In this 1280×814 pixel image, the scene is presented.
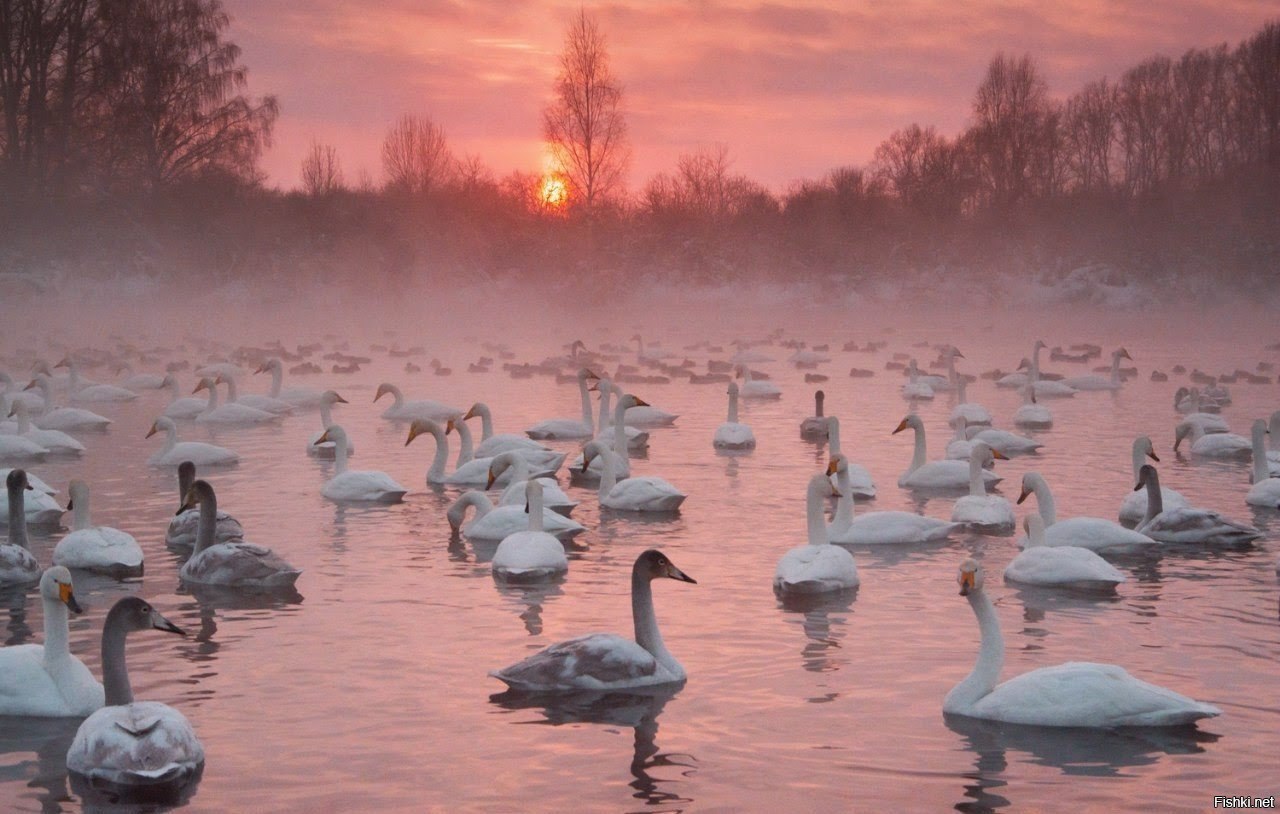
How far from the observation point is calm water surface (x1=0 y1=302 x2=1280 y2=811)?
23.6ft

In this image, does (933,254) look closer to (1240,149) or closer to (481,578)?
(1240,149)

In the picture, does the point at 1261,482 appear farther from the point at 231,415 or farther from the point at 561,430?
the point at 231,415

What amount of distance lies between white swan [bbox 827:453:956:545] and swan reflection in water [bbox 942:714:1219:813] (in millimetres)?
4833

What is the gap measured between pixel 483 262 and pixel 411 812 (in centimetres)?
5755

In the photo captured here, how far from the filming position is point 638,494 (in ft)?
48.9

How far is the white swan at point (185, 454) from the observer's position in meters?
18.3

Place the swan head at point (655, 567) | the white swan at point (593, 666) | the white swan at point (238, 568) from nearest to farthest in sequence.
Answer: the white swan at point (593, 666) → the swan head at point (655, 567) → the white swan at point (238, 568)

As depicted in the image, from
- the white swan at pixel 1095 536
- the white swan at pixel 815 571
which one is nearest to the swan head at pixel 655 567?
the white swan at pixel 815 571

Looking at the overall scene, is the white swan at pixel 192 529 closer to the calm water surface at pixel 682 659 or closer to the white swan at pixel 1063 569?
the calm water surface at pixel 682 659

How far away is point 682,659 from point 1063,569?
3361 mm

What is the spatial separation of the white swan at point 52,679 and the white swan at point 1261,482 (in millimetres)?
11295

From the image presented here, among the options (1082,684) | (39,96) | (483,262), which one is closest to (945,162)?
(483,262)

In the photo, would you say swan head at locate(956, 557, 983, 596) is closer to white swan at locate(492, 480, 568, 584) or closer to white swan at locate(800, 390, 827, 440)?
white swan at locate(492, 480, 568, 584)

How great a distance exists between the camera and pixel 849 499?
13453 millimetres
